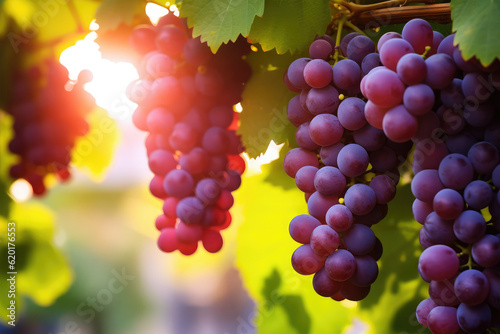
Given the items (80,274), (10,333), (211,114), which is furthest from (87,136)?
(80,274)

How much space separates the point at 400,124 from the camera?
0.40 meters

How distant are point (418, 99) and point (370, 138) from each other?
9 centimetres

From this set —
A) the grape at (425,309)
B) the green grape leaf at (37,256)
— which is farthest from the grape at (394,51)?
the green grape leaf at (37,256)

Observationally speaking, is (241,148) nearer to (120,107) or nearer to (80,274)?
(120,107)

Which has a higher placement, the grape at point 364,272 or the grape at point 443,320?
the grape at point 443,320

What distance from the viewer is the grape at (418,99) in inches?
15.7

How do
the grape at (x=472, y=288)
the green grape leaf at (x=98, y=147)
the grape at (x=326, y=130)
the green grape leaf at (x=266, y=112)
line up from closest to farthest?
the grape at (x=472, y=288), the grape at (x=326, y=130), the green grape leaf at (x=266, y=112), the green grape leaf at (x=98, y=147)

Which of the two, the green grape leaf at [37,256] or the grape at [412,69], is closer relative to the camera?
the grape at [412,69]

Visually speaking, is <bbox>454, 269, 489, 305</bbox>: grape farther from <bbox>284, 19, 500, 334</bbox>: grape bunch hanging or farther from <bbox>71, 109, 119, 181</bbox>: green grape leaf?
<bbox>71, 109, 119, 181</bbox>: green grape leaf

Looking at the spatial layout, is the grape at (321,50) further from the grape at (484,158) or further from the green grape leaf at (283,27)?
the grape at (484,158)

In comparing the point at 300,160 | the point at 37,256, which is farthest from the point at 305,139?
the point at 37,256

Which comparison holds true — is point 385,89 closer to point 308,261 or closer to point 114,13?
point 308,261

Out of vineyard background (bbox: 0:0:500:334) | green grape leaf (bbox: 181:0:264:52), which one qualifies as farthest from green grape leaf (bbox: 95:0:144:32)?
green grape leaf (bbox: 181:0:264:52)

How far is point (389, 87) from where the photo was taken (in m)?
0.41
